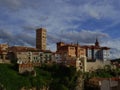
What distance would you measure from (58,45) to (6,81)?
38.1 meters

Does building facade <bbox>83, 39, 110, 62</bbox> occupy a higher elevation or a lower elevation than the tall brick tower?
lower

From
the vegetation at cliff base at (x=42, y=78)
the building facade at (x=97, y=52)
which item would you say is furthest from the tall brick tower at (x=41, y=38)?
the vegetation at cliff base at (x=42, y=78)

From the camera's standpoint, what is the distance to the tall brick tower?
9931 centimetres

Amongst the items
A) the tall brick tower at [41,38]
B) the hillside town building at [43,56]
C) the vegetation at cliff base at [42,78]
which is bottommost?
the vegetation at cliff base at [42,78]

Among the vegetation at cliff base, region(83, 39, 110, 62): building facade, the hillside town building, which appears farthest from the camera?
region(83, 39, 110, 62): building facade

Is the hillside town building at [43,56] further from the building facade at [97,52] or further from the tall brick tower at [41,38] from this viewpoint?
the building facade at [97,52]

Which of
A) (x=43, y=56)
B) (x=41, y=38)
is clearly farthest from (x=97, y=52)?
(x=43, y=56)

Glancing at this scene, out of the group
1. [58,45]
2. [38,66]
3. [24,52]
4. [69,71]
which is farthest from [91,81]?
[58,45]

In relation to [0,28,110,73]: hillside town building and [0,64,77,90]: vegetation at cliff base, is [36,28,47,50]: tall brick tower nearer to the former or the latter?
[0,28,110,73]: hillside town building

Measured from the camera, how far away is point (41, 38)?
326ft

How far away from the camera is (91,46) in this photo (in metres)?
104

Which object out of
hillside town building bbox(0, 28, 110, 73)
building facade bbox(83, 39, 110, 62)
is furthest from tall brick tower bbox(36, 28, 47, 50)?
building facade bbox(83, 39, 110, 62)

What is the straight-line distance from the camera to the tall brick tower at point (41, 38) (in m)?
99.3

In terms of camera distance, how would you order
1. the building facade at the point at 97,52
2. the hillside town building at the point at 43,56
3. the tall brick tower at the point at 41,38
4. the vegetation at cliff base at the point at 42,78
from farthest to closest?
the building facade at the point at 97,52 → the tall brick tower at the point at 41,38 → the hillside town building at the point at 43,56 → the vegetation at cliff base at the point at 42,78
